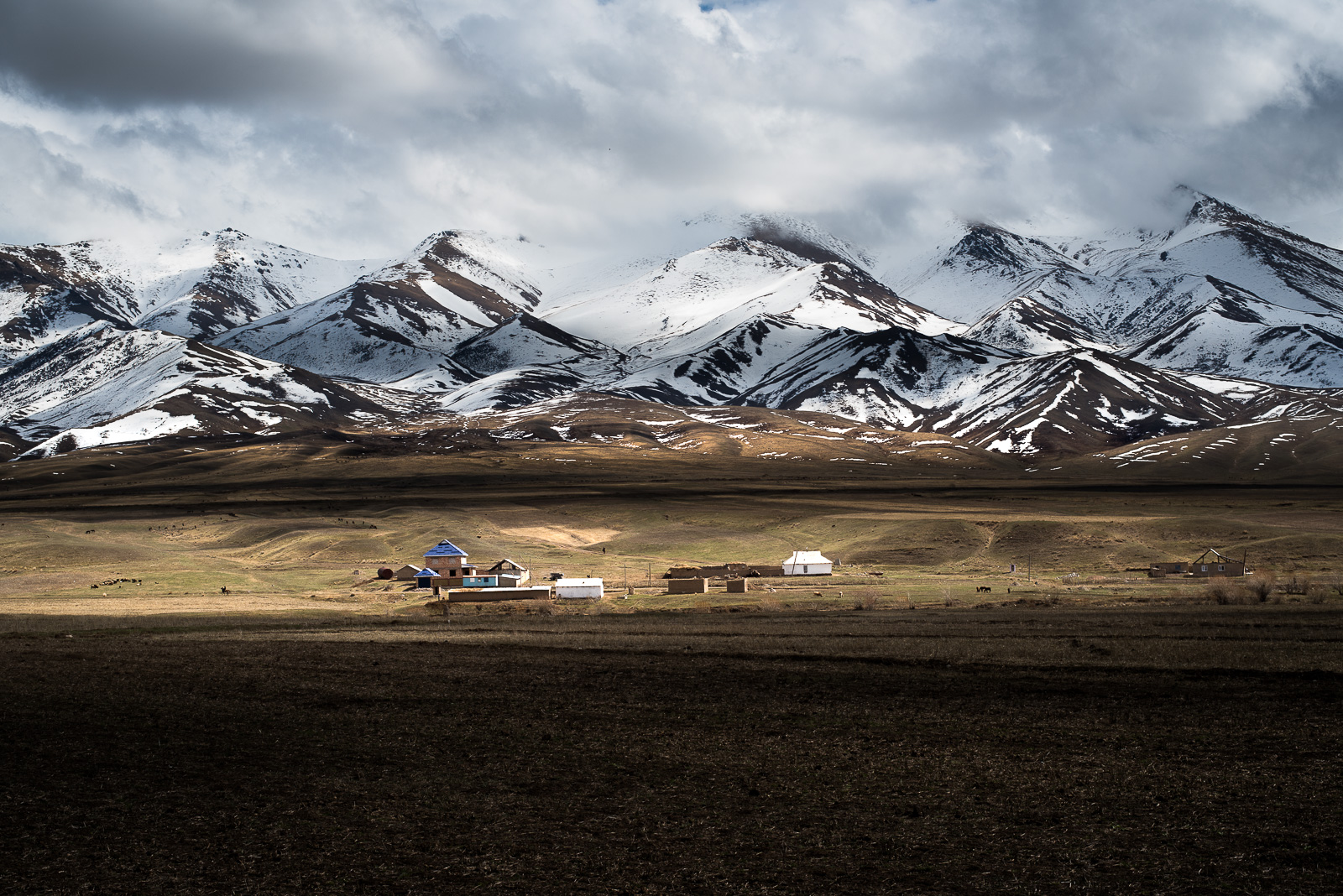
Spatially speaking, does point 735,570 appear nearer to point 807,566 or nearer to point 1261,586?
point 807,566

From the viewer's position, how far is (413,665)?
43875 mm

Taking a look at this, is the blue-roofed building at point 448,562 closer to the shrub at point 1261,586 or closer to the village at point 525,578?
the village at point 525,578

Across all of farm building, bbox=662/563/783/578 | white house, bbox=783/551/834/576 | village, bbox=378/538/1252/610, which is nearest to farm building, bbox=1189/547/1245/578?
village, bbox=378/538/1252/610

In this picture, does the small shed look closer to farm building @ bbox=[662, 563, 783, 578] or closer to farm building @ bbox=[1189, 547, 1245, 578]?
farm building @ bbox=[662, 563, 783, 578]

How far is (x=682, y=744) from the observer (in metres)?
29.5

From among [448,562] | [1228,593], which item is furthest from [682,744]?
[448,562]

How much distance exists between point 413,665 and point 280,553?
7954 centimetres

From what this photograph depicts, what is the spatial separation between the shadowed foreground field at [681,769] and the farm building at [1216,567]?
42767 millimetres

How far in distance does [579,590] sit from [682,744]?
168 feet

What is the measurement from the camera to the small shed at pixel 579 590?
79.9 m

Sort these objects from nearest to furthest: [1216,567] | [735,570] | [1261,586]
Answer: [1261,586]
[1216,567]
[735,570]

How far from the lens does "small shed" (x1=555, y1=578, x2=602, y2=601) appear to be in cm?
7988

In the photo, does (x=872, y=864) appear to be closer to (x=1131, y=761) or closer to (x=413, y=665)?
(x=1131, y=761)

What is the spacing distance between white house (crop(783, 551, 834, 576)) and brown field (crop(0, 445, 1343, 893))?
1810 cm
